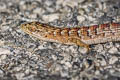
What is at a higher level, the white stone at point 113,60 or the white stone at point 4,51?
the white stone at point 4,51

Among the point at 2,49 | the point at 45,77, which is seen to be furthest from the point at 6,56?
the point at 45,77

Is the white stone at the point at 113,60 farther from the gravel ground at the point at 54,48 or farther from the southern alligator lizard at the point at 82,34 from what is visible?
the southern alligator lizard at the point at 82,34

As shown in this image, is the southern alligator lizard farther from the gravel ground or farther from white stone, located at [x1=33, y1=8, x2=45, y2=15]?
white stone, located at [x1=33, y1=8, x2=45, y2=15]

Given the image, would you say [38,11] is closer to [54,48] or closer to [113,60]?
[54,48]

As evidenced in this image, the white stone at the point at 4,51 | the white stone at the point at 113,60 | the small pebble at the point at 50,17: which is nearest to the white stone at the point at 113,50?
the white stone at the point at 113,60

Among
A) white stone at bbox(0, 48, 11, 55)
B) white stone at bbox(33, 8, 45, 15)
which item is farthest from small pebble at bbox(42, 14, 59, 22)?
white stone at bbox(0, 48, 11, 55)

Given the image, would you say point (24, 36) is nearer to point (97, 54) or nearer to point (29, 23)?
point (29, 23)
